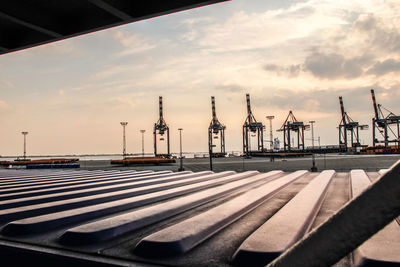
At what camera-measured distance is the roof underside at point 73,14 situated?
6.29 metres

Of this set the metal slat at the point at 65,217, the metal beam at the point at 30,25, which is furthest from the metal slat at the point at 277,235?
the metal beam at the point at 30,25

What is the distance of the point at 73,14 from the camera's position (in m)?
7.28

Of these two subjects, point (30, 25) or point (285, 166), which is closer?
point (30, 25)

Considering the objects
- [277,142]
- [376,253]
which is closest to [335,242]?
[376,253]

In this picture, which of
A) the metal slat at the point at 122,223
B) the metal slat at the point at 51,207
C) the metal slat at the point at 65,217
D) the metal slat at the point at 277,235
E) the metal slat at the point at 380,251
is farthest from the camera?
the metal slat at the point at 51,207

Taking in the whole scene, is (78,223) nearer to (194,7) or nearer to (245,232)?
(245,232)

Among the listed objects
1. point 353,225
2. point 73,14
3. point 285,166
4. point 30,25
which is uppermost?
point 73,14

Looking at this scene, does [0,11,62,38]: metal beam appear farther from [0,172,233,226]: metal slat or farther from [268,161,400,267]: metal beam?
[268,161,400,267]: metal beam

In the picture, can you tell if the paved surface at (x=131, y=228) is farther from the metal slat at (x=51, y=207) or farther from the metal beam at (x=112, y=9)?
the metal beam at (x=112, y=9)

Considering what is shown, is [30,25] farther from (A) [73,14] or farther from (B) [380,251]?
(B) [380,251]

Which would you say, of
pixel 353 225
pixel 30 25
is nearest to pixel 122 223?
pixel 353 225

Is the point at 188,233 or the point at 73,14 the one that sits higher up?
the point at 73,14

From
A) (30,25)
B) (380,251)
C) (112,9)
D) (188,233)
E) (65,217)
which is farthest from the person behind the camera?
(30,25)

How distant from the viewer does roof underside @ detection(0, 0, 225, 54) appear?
629cm
